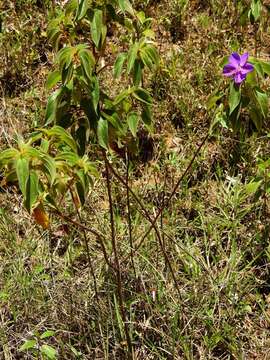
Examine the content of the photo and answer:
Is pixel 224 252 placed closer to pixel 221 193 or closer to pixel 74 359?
pixel 221 193

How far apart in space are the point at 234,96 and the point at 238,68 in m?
0.09

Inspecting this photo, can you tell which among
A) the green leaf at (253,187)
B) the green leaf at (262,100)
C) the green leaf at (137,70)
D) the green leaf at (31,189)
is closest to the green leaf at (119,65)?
the green leaf at (137,70)

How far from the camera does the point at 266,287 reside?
287cm

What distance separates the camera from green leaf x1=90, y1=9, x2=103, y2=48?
188 cm

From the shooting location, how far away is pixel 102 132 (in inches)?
76.9

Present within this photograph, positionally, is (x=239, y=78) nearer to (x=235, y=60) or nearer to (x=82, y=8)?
(x=235, y=60)

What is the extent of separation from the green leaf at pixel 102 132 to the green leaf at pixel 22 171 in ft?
1.06

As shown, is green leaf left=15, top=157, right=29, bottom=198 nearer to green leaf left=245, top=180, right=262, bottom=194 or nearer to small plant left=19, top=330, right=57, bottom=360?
small plant left=19, top=330, right=57, bottom=360

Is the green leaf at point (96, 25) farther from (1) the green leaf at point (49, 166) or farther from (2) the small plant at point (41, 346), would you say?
(2) the small plant at point (41, 346)

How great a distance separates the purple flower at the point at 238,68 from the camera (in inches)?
76.8

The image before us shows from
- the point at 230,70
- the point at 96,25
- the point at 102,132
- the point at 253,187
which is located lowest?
the point at 253,187

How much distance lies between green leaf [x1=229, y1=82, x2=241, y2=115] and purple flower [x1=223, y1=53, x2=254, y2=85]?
2cm

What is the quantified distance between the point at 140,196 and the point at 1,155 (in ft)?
5.23

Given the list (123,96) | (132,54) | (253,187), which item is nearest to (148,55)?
(132,54)
